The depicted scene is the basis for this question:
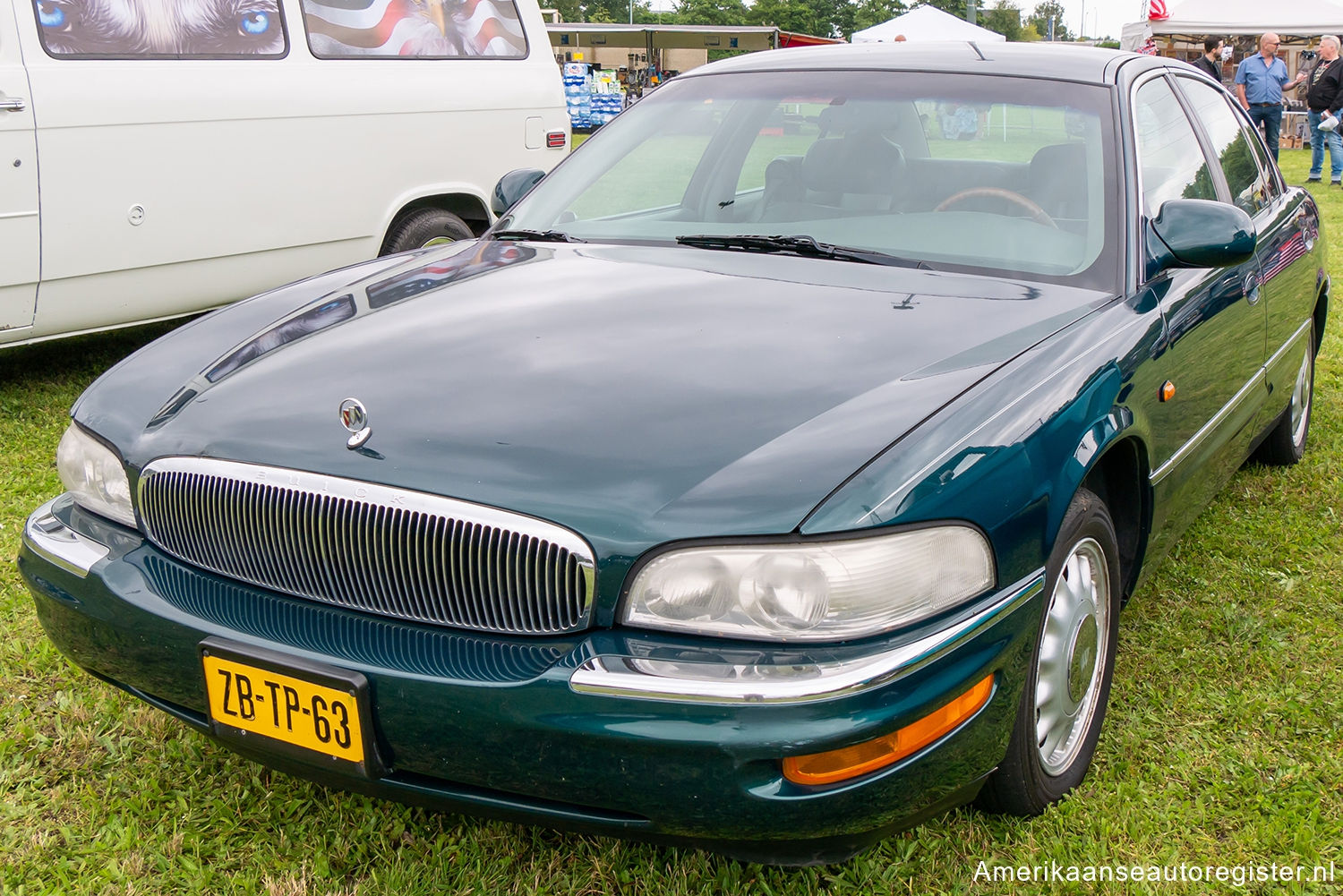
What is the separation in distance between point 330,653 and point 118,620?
51 cm

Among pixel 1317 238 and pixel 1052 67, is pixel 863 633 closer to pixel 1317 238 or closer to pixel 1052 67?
pixel 1052 67

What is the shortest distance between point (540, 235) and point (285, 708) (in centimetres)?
167

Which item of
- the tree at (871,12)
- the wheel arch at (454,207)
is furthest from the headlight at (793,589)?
the tree at (871,12)

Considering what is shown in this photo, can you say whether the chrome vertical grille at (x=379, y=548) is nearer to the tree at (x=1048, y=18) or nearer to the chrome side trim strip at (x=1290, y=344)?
the chrome side trim strip at (x=1290, y=344)

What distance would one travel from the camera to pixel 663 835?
1782 millimetres

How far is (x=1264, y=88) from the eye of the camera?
1364 centimetres

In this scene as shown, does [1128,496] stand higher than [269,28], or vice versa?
[269,28]

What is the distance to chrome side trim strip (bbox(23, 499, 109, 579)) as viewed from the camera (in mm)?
2215

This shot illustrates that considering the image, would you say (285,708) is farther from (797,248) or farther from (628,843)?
(797,248)

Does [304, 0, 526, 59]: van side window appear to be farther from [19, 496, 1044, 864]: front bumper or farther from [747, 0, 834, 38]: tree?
[747, 0, 834, 38]: tree

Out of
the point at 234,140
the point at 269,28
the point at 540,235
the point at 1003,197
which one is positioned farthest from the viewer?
the point at 269,28

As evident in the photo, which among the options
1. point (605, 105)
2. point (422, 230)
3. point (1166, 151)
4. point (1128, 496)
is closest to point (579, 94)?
point (605, 105)

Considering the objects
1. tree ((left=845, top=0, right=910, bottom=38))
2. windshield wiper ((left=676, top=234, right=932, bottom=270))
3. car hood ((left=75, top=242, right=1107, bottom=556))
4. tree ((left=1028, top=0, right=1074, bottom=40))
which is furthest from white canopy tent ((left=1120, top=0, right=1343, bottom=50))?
tree ((left=1028, top=0, right=1074, bottom=40))

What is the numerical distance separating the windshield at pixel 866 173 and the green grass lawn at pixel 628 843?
1054mm
